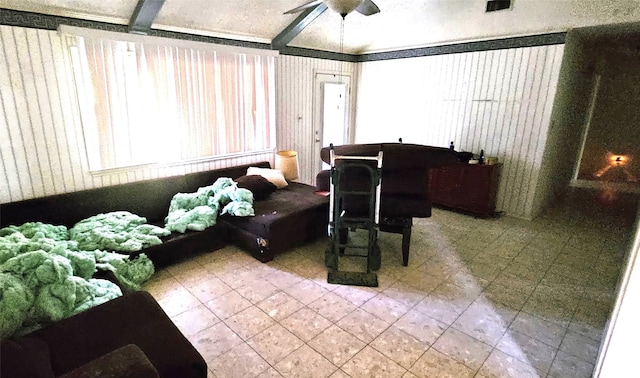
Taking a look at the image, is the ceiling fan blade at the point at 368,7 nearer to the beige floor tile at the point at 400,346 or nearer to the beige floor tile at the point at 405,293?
the beige floor tile at the point at 405,293

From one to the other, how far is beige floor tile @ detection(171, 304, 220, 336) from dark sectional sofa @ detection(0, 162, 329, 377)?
502 mm

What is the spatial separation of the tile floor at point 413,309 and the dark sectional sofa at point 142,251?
8.9 inches

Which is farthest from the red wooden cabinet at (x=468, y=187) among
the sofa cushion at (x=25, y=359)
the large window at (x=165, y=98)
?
the sofa cushion at (x=25, y=359)

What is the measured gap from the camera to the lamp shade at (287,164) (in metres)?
4.50

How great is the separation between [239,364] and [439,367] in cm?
123

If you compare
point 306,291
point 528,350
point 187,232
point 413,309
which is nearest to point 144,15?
point 187,232

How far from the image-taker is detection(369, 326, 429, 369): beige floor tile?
205cm

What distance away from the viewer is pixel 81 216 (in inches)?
120

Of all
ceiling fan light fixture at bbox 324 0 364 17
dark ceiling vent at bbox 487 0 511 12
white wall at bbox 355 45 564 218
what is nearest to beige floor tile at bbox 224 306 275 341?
ceiling fan light fixture at bbox 324 0 364 17

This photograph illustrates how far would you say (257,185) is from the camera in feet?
12.2

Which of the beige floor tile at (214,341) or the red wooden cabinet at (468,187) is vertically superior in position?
the red wooden cabinet at (468,187)

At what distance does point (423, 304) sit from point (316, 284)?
0.91 meters

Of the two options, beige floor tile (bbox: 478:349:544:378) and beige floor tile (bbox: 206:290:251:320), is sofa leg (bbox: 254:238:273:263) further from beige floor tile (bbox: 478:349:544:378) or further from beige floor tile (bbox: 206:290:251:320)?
beige floor tile (bbox: 478:349:544:378)

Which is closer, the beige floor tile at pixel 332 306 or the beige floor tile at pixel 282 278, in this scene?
the beige floor tile at pixel 332 306
